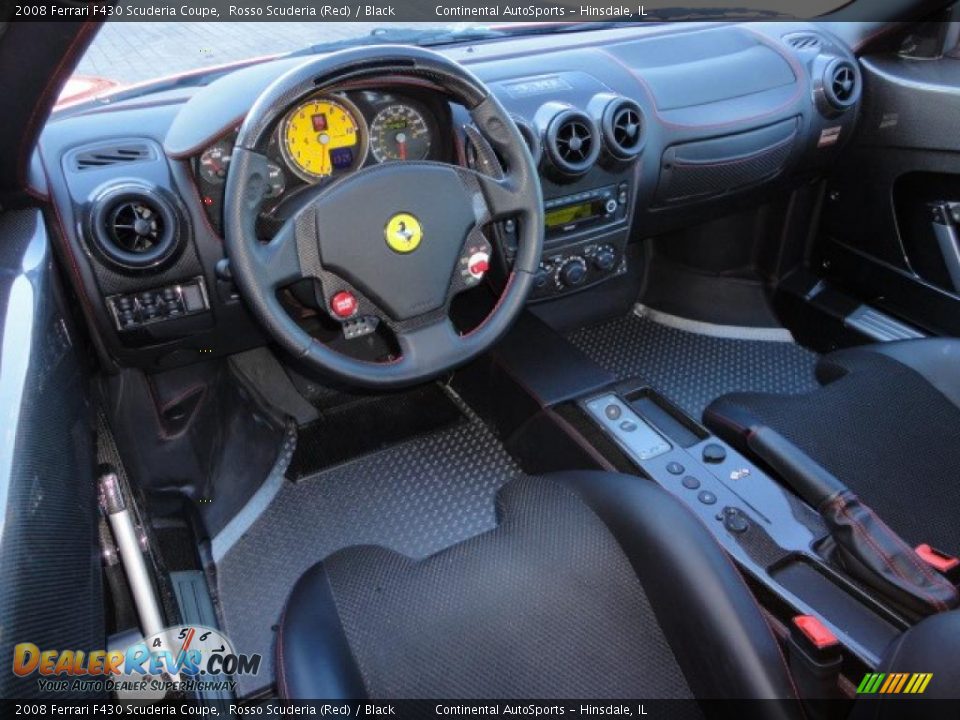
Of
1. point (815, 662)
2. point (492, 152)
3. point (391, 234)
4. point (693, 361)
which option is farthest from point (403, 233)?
point (693, 361)

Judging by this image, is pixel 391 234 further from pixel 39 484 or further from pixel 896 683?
pixel 896 683

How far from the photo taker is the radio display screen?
2.20 meters

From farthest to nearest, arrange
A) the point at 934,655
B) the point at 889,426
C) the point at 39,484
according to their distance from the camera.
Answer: the point at 889,426 → the point at 39,484 → the point at 934,655

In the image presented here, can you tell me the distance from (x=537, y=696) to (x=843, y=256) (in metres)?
2.32

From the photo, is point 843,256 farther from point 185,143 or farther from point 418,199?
point 185,143

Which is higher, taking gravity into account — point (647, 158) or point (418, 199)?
point (418, 199)

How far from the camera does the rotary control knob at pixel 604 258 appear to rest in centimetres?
235

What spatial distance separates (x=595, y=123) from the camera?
210 cm

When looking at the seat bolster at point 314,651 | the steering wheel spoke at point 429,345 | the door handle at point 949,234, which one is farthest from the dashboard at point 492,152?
the seat bolster at point 314,651

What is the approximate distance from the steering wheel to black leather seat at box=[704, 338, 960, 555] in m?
0.84

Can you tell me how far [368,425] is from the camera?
266 centimetres

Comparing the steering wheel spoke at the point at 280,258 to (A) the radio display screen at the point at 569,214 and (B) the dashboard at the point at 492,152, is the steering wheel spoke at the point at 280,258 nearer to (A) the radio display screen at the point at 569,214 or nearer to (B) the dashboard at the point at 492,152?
(B) the dashboard at the point at 492,152

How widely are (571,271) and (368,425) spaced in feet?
2.86

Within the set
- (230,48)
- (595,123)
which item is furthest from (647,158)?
(230,48)
